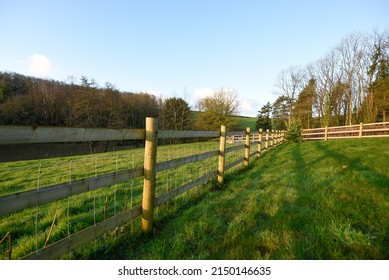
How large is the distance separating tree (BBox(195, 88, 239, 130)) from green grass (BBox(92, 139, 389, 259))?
115 ft

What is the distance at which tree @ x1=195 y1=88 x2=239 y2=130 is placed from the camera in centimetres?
3935

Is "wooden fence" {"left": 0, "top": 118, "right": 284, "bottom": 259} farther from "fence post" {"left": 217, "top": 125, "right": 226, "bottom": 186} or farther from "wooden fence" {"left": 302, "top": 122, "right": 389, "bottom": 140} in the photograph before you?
"wooden fence" {"left": 302, "top": 122, "right": 389, "bottom": 140}

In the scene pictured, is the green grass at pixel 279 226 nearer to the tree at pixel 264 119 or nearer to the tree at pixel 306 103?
the tree at pixel 306 103

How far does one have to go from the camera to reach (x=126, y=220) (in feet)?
8.76

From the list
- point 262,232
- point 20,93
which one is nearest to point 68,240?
point 262,232

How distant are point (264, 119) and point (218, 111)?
17642mm

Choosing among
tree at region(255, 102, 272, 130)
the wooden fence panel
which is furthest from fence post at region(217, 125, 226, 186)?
tree at region(255, 102, 272, 130)

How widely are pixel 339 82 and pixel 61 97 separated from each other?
47.8m

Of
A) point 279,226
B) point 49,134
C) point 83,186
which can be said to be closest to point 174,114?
point 279,226

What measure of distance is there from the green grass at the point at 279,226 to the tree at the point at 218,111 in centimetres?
3514

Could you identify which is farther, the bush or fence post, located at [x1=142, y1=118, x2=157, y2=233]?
the bush

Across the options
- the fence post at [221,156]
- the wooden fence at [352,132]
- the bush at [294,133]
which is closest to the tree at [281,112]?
the wooden fence at [352,132]

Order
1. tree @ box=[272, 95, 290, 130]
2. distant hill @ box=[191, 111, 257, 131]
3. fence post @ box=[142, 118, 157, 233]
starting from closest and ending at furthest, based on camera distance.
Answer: fence post @ box=[142, 118, 157, 233] < tree @ box=[272, 95, 290, 130] < distant hill @ box=[191, 111, 257, 131]

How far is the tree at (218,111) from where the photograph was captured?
39350mm
